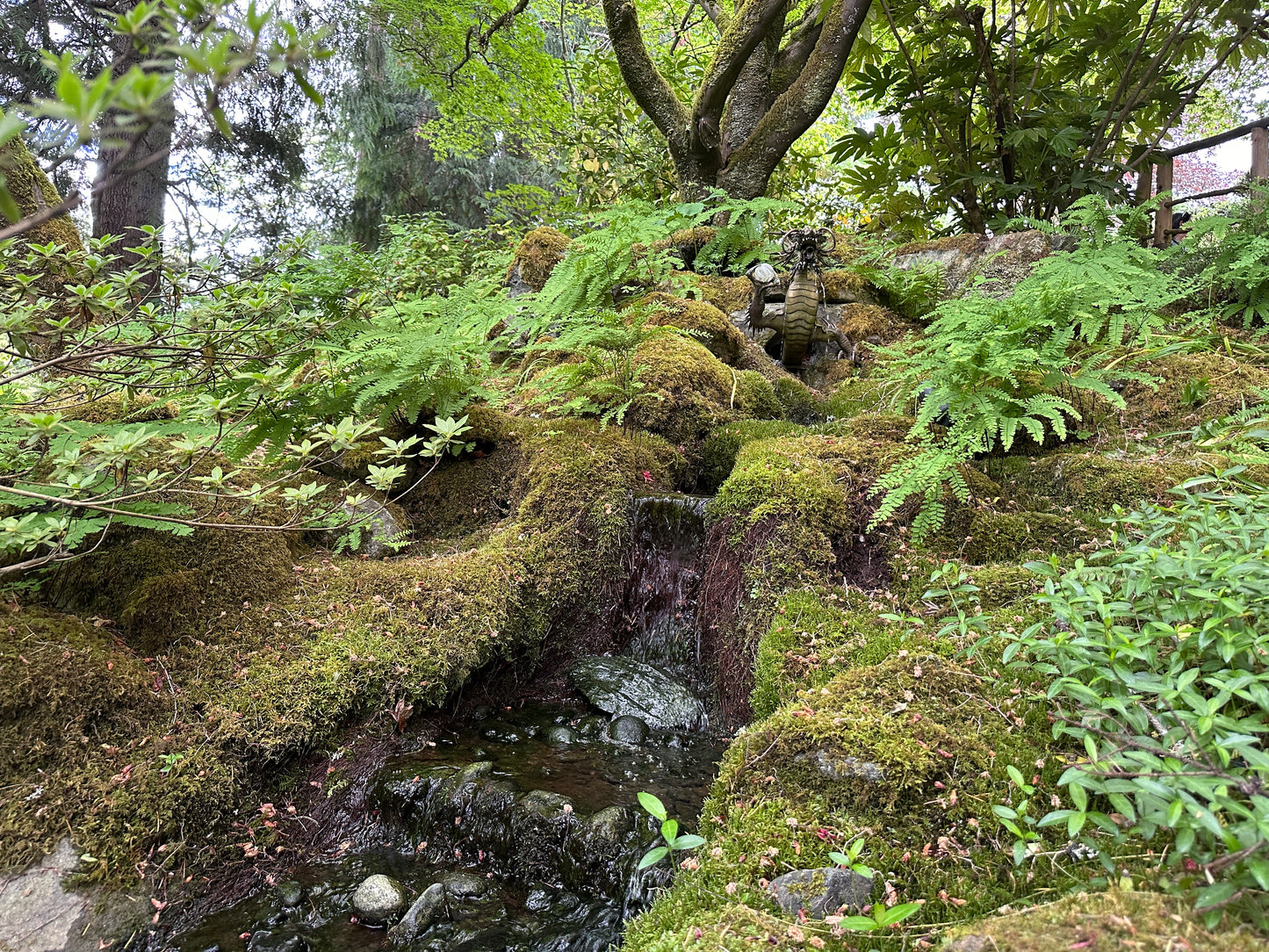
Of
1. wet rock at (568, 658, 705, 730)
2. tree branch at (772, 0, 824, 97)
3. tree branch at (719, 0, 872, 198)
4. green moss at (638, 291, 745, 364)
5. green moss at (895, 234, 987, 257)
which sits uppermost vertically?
tree branch at (772, 0, 824, 97)

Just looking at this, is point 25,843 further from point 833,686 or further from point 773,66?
point 773,66

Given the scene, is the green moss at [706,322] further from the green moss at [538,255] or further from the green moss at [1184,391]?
the green moss at [1184,391]

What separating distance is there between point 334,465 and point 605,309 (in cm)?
236

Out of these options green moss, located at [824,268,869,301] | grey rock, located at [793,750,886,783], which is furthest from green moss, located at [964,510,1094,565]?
green moss, located at [824,268,869,301]

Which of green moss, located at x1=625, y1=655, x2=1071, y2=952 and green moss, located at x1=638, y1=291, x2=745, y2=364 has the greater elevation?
green moss, located at x1=638, y1=291, x2=745, y2=364

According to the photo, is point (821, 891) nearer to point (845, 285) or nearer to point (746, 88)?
point (845, 285)

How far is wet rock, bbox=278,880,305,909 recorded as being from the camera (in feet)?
7.91

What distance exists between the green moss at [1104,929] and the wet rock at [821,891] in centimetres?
28

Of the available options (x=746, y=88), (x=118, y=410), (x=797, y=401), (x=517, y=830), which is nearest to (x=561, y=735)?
(x=517, y=830)

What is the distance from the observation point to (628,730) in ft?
10.9

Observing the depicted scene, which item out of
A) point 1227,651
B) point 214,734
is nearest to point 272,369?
point 214,734

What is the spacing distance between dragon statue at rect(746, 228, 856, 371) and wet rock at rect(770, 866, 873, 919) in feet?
16.6

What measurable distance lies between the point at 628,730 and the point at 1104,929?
2345mm

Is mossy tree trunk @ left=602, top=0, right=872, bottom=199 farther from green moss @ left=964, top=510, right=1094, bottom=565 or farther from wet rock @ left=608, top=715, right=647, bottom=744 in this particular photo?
wet rock @ left=608, top=715, right=647, bottom=744
